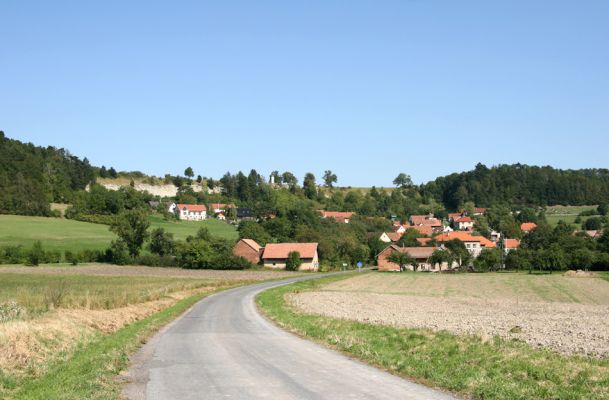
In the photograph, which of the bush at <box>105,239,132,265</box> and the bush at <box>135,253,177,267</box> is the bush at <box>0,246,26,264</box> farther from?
the bush at <box>135,253,177,267</box>

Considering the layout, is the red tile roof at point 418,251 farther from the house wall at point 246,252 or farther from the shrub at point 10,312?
the shrub at point 10,312

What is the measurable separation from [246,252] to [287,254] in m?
8.90

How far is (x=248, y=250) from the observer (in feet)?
387

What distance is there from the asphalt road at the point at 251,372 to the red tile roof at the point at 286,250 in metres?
91.2

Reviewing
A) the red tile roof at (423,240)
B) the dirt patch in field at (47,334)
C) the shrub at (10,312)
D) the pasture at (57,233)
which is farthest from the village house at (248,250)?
the shrub at (10,312)

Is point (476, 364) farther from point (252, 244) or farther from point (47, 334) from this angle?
point (252, 244)

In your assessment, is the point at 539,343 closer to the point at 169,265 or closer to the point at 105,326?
the point at 105,326

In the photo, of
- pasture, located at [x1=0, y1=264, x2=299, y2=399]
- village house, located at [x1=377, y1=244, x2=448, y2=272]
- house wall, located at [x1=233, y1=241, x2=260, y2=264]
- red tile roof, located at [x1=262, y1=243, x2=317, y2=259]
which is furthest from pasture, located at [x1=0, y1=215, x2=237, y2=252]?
pasture, located at [x1=0, y1=264, x2=299, y2=399]

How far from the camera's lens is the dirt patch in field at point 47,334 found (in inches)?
619

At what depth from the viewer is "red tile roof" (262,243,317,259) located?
114 m

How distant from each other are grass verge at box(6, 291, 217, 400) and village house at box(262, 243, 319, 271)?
92.2m

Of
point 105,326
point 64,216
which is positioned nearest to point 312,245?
point 64,216

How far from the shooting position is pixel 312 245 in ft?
382

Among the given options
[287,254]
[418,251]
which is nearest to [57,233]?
[287,254]
